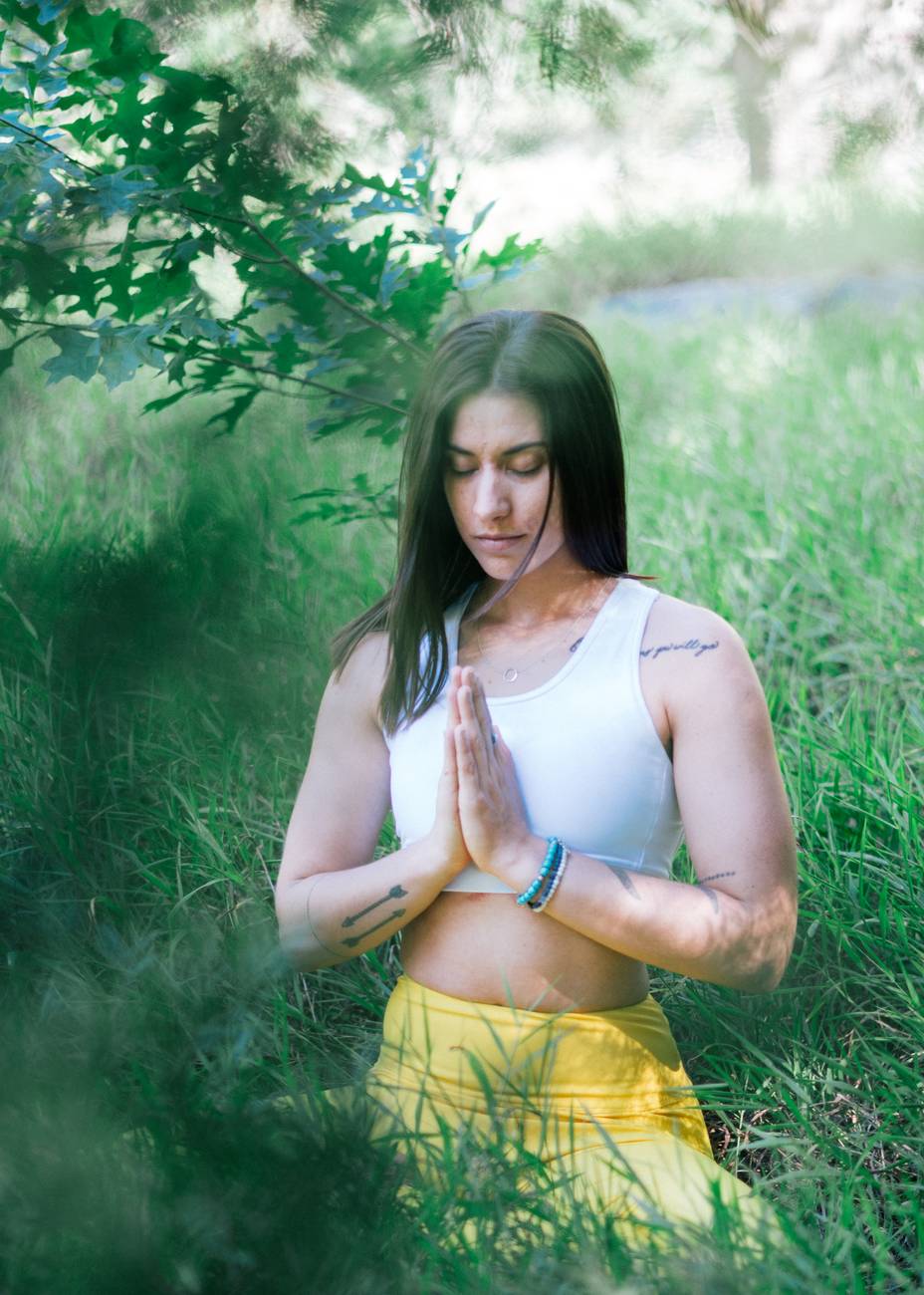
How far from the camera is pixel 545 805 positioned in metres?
1.47

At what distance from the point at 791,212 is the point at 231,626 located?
1380mm

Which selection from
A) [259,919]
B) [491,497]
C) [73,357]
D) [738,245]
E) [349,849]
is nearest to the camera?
[259,919]

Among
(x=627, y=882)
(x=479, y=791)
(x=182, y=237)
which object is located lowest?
(x=627, y=882)

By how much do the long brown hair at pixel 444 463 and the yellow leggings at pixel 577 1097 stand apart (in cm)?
37

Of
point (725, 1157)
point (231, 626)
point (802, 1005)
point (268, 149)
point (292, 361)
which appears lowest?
point (725, 1157)

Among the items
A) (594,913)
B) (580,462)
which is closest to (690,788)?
(594,913)

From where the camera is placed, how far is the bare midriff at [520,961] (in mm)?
1458

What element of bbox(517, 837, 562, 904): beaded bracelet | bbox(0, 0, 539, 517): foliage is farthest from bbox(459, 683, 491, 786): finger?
bbox(0, 0, 539, 517): foliage

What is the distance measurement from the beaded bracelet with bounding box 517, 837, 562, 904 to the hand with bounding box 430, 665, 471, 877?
0.29 feet

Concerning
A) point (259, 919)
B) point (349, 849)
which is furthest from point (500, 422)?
point (259, 919)

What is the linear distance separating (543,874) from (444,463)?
496mm

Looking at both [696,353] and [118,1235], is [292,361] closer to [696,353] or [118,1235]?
[118,1235]

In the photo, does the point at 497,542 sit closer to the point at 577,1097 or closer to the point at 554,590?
the point at 554,590

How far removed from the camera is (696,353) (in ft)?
16.5
